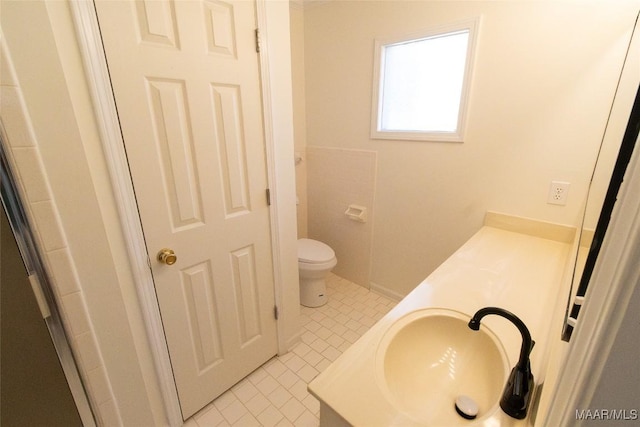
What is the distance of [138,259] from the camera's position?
3.62 ft

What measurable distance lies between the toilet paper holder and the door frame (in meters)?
0.93

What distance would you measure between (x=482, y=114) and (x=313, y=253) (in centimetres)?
146

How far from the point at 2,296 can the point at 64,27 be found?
78 centimetres

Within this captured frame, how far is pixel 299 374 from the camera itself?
1705 millimetres

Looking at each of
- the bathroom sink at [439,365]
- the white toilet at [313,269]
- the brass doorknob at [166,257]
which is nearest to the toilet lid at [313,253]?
the white toilet at [313,269]

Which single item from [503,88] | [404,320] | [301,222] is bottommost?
[301,222]

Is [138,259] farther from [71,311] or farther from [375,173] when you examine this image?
[375,173]

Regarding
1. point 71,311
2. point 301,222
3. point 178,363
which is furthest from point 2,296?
point 301,222

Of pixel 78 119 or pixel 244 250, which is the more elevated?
pixel 78 119

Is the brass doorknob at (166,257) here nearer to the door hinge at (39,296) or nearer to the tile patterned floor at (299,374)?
the door hinge at (39,296)

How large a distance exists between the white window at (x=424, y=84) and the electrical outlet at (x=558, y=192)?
0.55 metres

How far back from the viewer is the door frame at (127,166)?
2.91ft

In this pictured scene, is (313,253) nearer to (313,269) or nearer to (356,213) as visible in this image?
(313,269)

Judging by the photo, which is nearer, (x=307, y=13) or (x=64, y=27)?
(x=64, y=27)
